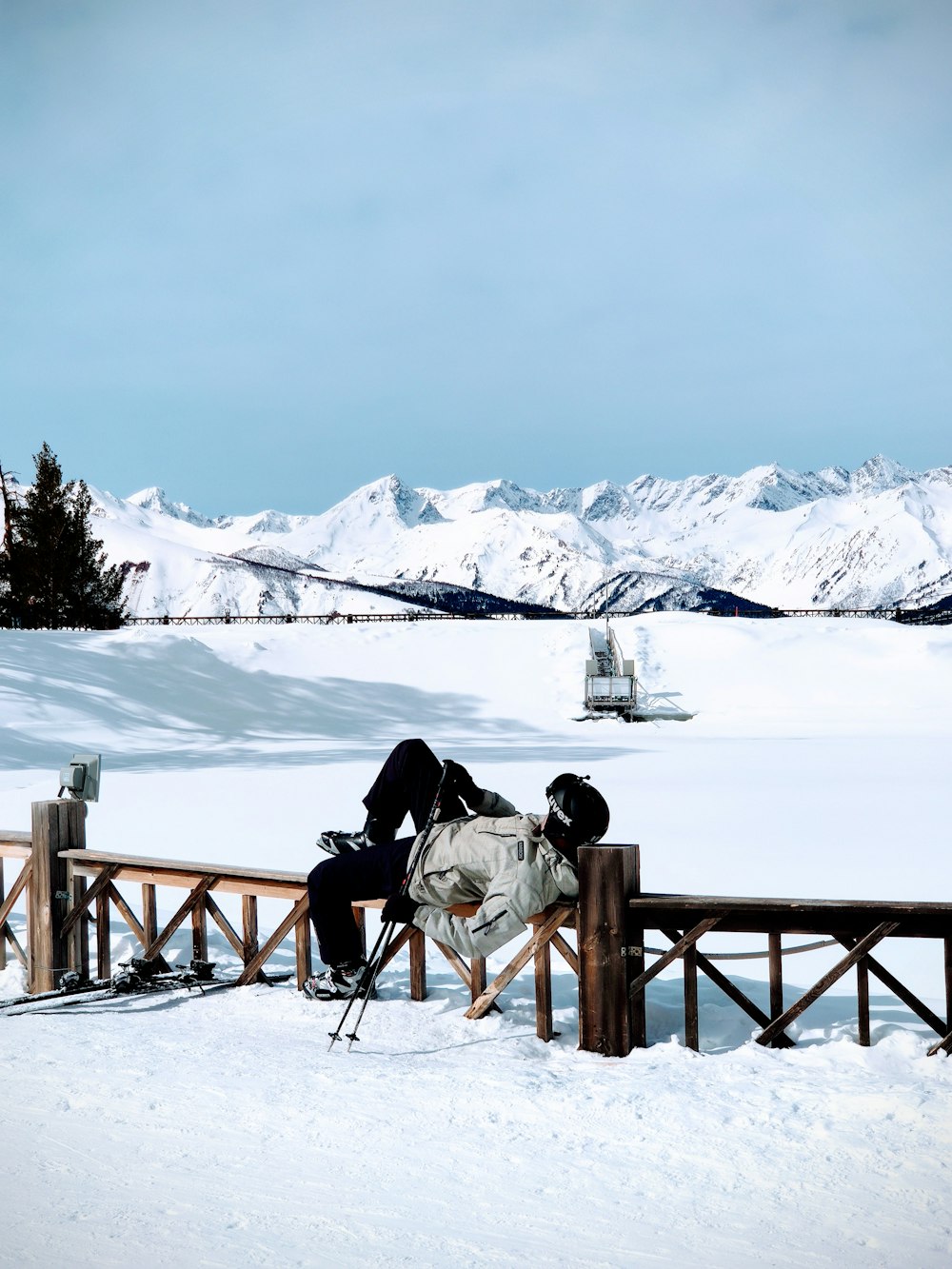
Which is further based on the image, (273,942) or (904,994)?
(273,942)

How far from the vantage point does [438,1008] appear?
5.99m

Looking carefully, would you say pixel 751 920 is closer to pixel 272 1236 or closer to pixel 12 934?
pixel 272 1236

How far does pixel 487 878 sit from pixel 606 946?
0.66 m

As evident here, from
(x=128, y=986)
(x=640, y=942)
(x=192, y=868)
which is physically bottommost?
(x=128, y=986)

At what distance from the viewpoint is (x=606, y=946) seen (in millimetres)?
5035

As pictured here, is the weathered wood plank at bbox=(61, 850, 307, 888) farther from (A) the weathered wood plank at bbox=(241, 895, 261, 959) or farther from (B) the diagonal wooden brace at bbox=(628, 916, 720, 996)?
(B) the diagonal wooden brace at bbox=(628, 916, 720, 996)

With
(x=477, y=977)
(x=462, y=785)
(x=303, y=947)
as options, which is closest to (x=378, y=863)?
(x=462, y=785)

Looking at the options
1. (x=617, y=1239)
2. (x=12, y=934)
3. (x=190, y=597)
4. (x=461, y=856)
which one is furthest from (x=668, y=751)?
(x=190, y=597)

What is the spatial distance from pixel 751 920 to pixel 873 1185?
1.49 metres

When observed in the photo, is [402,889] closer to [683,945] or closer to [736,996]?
[683,945]

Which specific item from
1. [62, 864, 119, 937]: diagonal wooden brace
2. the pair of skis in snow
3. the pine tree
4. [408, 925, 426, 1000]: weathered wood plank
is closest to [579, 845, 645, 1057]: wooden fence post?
[408, 925, 426, 1000]: weathered wood plank

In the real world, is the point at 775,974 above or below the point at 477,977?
above

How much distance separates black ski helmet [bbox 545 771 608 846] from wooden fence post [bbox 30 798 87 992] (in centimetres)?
344

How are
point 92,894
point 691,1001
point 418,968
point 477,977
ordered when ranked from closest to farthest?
point 691,1001 → point 477,977 → point 418,968 → point 92,894
